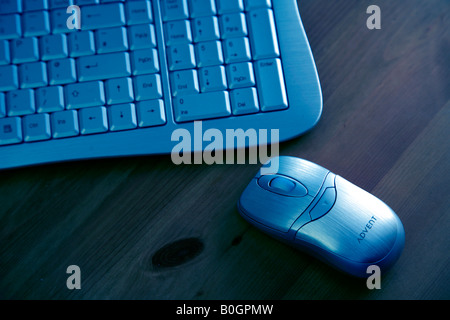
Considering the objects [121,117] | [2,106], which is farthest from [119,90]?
[2,106]

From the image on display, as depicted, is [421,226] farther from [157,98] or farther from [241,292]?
[157,98]

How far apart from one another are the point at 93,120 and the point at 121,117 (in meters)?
0.03

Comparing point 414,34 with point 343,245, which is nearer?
point 343,245

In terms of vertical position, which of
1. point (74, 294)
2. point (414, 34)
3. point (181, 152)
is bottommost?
point (74, 294)

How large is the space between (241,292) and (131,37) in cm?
31

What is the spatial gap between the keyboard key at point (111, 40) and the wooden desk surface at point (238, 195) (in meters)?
0.13

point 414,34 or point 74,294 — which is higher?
point 414,34

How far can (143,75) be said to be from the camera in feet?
1.64

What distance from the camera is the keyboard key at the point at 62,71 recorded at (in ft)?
1.64

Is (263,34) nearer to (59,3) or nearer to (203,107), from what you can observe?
(203,107)

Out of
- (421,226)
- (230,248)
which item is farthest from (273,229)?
(421,226)

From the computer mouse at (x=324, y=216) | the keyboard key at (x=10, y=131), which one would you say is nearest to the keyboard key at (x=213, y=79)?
the computer mouse at (x=324, y=216)

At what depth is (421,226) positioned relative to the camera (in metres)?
0.48

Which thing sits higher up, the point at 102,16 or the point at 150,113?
the point at 102,16
